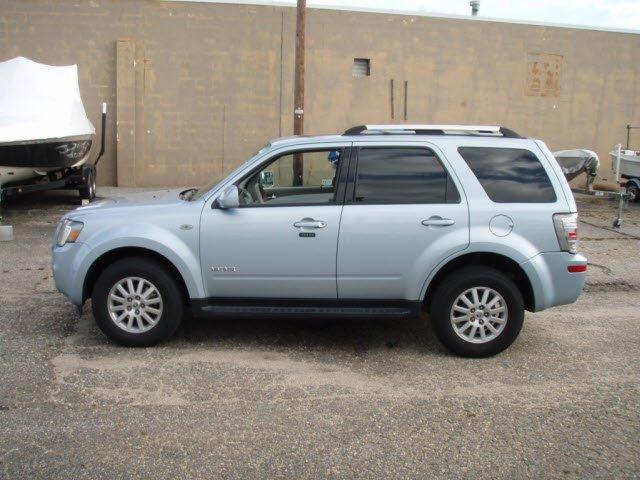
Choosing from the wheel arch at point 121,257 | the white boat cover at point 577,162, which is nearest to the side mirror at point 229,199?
the wheel arch at point 121,257

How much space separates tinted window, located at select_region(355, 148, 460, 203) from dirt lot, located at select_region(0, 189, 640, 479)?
133 cm

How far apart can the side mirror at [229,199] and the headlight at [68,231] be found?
121 centimetres

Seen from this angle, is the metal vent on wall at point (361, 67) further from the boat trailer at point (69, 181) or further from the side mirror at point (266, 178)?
the side mirror at point (266, 178)

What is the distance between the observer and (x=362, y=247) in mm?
5738

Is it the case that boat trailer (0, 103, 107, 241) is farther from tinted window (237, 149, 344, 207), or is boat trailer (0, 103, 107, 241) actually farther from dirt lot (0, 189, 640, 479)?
tinted window (237, 149, 344, 207)

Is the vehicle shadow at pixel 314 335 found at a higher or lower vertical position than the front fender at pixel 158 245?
lower

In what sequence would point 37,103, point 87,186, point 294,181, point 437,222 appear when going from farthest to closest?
point 87,186 → point 37,103 → point 294,181 → point 437,222

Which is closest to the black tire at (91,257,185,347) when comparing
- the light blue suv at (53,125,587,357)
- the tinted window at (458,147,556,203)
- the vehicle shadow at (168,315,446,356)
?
the light blue suv at (53,125,587,357)

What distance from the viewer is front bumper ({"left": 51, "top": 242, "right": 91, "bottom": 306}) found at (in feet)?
19.1

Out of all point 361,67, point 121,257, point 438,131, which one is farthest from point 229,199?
point 361,67

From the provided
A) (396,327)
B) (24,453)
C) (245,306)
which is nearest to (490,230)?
(396,327)

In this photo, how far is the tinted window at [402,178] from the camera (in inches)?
230

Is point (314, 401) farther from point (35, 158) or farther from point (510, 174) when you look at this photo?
point (35, 158)

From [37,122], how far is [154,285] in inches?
347
